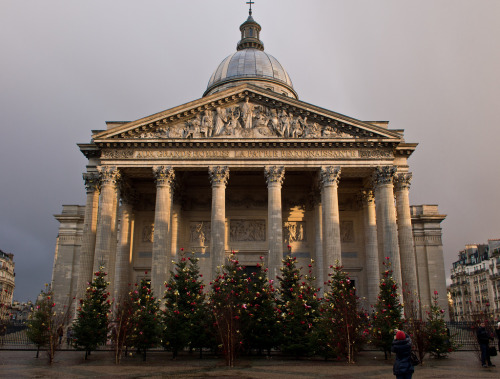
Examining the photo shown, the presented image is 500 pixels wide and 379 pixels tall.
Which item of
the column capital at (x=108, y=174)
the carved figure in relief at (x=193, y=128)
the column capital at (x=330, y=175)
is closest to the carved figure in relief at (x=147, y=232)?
the column capital at (x=108, y=174)

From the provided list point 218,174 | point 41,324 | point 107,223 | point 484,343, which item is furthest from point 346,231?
point 41,324

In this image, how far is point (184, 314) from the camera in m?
20.2

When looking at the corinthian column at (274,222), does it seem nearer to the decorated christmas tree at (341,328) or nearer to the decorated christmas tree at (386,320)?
the decorated christmas tree at (386,320)

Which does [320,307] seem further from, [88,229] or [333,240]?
[88,229]

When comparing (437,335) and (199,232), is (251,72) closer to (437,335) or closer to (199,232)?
(199,232)

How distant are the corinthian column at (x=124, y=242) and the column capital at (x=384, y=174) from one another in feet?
61.2

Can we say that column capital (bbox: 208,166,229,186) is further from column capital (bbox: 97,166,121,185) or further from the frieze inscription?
column capital (bbox: 97,166,121,185)

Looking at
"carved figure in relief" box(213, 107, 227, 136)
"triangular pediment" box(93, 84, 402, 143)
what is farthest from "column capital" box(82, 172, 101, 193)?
"carved figure in relief" box(213, 107, 227, 136)

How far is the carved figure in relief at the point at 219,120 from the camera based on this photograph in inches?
1227

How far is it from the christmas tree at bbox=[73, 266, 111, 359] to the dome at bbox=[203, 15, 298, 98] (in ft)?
127

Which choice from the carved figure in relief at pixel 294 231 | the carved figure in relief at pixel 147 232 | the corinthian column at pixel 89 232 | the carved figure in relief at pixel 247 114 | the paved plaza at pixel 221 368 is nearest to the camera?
the paved plaza at pixel 221 368

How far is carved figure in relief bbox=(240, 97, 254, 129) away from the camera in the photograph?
31375mm

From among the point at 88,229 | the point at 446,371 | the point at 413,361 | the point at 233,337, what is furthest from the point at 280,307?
the point at 88,229

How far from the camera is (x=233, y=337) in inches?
695
